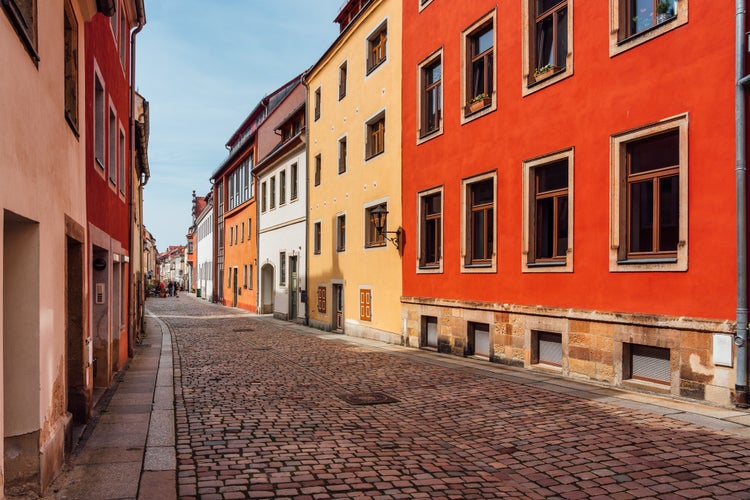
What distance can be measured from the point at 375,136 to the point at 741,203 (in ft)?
45.9

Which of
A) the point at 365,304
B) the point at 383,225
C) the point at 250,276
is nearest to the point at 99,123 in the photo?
the point at 383,225

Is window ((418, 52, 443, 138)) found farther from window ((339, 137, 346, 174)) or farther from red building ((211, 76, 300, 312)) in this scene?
red building ((211, 76, 300, 312))

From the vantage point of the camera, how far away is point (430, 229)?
1722cm

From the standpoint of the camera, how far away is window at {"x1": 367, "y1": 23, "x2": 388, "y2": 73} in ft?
66.8

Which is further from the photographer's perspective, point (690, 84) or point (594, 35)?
→ point (594, 35)

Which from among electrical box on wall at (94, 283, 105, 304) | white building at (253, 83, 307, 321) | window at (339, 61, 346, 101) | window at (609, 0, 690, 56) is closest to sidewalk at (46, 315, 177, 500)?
electrical box on wall at (94, 283, 105, 304)

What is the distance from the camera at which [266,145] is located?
3725 centimetres

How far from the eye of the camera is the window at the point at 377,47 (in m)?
20.4

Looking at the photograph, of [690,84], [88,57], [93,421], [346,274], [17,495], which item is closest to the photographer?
[17,495]

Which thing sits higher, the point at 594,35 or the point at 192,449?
the point at 594,35

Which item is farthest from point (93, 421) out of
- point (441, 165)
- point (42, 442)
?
point (441, 165)

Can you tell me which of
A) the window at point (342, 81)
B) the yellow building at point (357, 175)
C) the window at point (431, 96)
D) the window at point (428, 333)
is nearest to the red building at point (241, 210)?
the yellow building at point (357, 175)

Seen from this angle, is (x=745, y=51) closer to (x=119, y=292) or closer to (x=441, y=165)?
(x=441, y=165)

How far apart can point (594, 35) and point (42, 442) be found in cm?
1009
